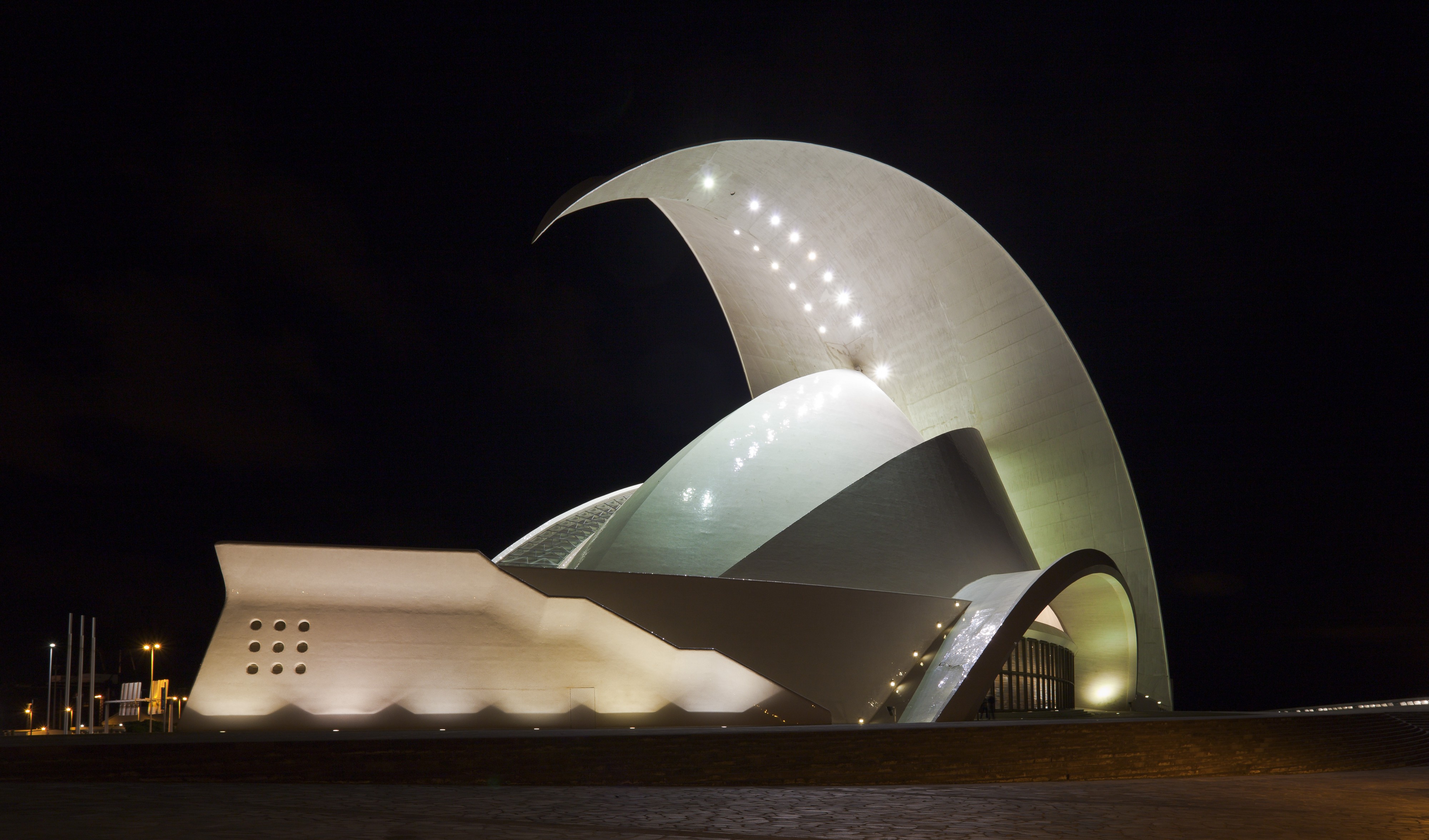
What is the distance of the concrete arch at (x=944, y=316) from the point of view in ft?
63.9

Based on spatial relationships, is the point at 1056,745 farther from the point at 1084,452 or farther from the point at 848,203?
the point at 848,203

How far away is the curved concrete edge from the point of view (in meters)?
13.7

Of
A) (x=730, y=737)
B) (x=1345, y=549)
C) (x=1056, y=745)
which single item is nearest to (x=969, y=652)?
(x=1056, y=745)

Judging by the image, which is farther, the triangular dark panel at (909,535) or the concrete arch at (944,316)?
the concrete arch at (944,316)

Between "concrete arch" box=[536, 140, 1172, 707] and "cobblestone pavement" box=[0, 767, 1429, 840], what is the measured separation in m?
11.6

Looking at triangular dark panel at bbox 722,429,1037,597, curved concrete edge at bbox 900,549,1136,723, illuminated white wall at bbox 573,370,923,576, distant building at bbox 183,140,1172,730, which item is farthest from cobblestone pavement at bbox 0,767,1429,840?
illuminated white wall at bbox 573,370,923,576

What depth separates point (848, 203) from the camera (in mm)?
20281

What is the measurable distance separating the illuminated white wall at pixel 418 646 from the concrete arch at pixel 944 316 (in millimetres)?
9604

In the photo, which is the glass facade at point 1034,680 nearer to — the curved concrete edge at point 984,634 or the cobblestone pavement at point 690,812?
the curved concrete edge at point 984,634

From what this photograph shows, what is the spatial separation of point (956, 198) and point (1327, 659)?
2568 centimetres

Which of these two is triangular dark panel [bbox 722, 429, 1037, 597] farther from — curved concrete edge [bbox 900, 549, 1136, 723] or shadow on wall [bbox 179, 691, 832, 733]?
shadow on wall [bbox 179, 691, 832, 733]

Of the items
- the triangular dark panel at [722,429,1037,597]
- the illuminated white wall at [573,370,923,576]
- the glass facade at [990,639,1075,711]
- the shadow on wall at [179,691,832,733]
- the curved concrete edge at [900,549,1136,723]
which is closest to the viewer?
the shadow on wall at [179,691,832,733]

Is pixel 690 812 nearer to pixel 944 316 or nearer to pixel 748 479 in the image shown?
pixel 748 479

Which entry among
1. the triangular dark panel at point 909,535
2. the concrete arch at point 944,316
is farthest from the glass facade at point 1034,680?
the triangular dark panel at point 909,535
